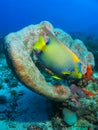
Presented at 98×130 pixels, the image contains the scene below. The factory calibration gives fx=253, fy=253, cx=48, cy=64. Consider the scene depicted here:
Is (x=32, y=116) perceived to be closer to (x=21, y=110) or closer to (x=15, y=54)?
(x=21, y=110)

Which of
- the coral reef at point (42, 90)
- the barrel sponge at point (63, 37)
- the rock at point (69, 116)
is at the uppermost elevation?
the barrel sponge at point (63, 37)

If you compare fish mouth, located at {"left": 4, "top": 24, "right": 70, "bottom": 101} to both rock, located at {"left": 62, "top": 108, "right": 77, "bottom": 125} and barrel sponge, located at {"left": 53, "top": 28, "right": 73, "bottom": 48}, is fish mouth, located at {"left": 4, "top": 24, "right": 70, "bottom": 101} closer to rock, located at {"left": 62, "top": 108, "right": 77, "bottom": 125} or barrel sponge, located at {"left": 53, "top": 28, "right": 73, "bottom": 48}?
rock, located at {"left": 62, "top": 108, "right": 77, "bottom": 125}

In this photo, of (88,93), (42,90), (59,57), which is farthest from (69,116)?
(59,57)

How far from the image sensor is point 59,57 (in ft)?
12.8

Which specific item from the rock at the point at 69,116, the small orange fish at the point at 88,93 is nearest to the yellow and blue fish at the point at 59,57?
the rock at the point at 69,116

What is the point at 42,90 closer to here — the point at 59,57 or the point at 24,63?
the point at 24,63

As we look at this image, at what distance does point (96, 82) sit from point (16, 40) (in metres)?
2.61

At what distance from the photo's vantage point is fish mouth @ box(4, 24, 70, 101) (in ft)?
12.8

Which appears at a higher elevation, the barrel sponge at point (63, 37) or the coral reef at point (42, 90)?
the barrel sponge at point (63, 37)

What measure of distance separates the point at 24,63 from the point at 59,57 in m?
0.56

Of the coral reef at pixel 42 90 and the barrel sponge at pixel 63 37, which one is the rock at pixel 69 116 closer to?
the coral reef at pixel 42 90

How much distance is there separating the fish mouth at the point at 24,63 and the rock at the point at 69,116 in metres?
0.67

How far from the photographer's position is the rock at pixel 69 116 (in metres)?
5.05

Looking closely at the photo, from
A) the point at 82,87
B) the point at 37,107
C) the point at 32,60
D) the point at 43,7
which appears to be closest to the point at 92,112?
the point at 82,87
